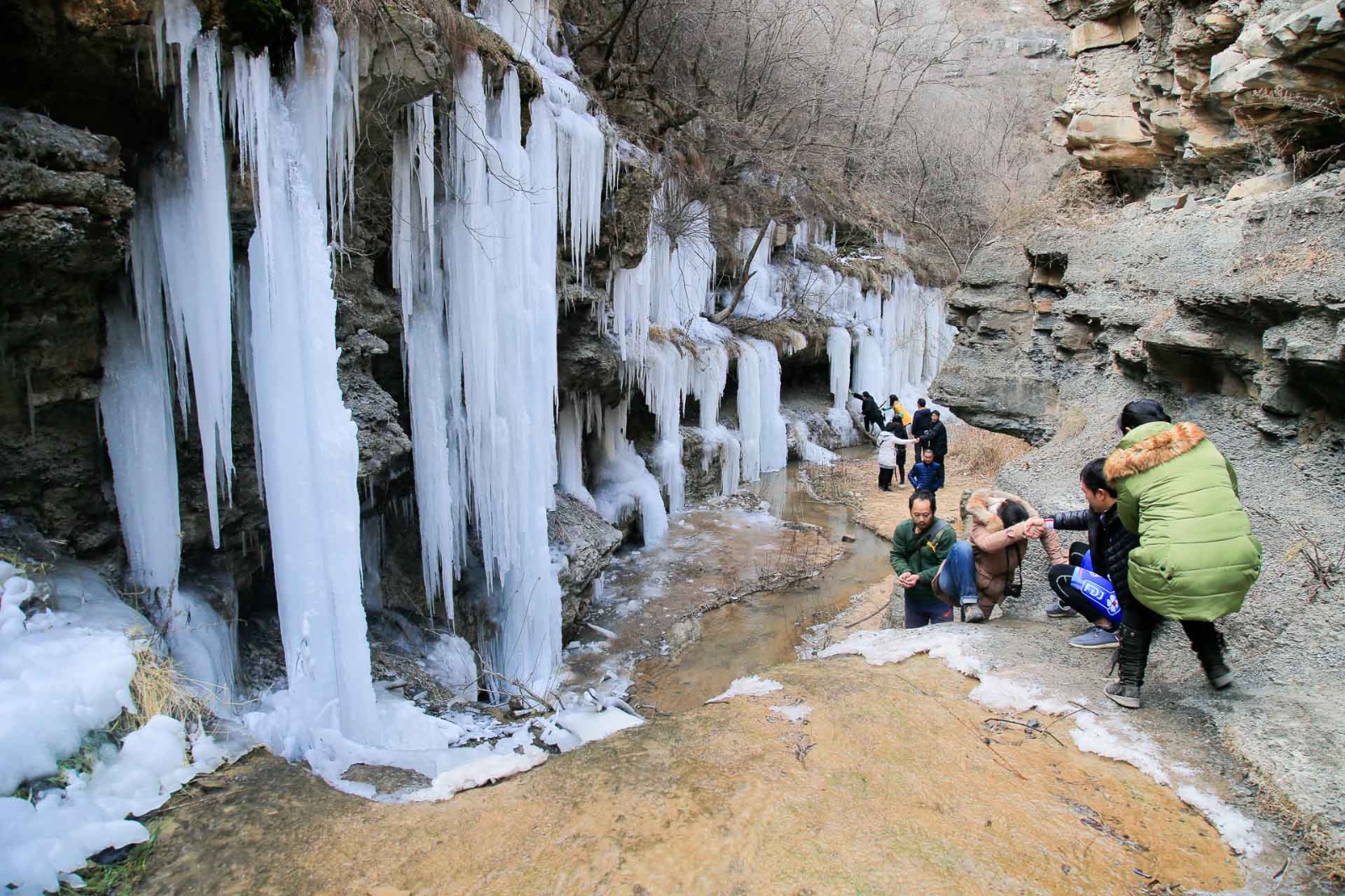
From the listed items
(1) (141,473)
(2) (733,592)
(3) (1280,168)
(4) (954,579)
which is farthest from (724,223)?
(1) (141,473)

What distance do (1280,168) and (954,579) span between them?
16.2 feet

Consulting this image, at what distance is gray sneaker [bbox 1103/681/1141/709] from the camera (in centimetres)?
352

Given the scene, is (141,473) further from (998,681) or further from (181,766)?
(998,681)

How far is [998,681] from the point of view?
3.97m

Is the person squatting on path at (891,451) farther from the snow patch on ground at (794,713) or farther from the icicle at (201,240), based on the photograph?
the icicle at (201,240)

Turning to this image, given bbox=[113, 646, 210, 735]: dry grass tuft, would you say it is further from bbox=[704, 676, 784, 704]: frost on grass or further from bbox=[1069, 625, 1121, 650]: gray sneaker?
bbox=[1069, 625, 1121, 650]: gray sneaker

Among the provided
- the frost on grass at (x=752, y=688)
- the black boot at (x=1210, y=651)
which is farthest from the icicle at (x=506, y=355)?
the black boot at (x=1210, y=651)

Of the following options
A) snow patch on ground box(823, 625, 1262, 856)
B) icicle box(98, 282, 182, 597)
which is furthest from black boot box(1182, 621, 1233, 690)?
icicle box(98, 282, 182, 597)

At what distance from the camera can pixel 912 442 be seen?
14.1 meters

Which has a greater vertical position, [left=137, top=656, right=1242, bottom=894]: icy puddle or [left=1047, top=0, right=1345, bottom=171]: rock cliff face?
[left=1047, top=0, right=1345, bottom=171]: rock cliff face

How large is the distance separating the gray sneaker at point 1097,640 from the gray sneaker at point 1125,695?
2.39 ft

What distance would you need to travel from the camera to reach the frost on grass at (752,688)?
405cm

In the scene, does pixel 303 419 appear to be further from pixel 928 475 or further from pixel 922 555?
pixel 928 475

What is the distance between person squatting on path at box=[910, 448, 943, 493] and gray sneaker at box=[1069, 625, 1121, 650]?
5344 mm
